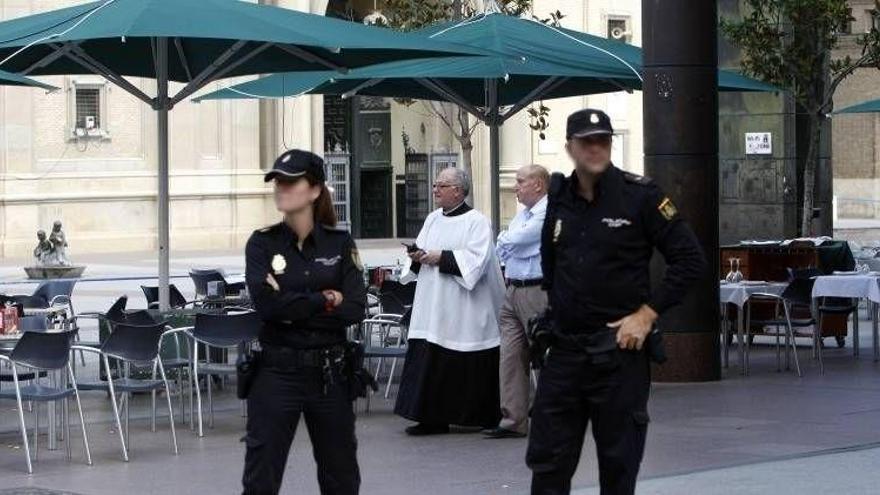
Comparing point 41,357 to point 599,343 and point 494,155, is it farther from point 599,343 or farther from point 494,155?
point 494,155

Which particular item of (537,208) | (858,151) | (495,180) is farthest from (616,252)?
(858,151)

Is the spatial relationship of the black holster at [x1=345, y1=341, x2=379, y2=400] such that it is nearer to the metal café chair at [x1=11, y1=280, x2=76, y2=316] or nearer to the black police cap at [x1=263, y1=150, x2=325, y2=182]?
the black police cap at [x1=263, y1=150, x2=325, y2=182]

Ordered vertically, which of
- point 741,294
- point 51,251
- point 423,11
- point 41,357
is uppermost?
point 423,11

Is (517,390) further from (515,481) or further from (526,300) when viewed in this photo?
(515,481)

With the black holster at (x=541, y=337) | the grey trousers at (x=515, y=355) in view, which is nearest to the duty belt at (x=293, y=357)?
the black holster at (x=541, y=337)

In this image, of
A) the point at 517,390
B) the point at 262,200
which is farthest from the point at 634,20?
the point at 517,390

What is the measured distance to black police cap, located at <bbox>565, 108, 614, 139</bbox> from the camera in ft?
24.6

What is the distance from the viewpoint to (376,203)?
47000mm

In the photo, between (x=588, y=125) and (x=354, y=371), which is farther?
(x=354, y=371)

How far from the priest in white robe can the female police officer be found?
4.92 meters

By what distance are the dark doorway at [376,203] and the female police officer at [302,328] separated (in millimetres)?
38660

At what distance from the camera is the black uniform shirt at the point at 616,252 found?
748 cm

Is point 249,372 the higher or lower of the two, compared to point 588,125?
lower

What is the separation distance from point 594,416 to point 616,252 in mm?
660
